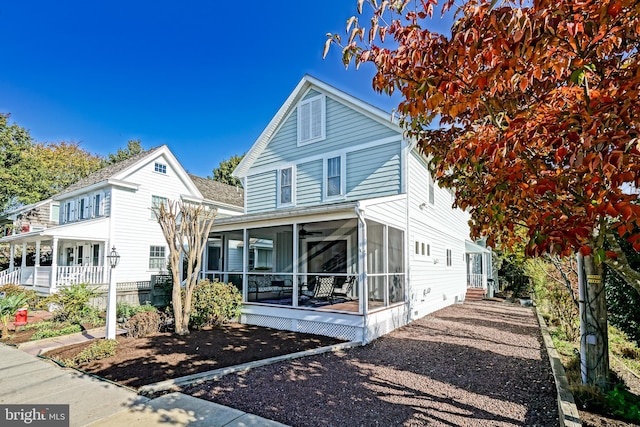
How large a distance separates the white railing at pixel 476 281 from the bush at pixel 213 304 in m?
15.5

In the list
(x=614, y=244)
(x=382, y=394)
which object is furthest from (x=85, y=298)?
(x=614, y=244)

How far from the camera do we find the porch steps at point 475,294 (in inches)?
766

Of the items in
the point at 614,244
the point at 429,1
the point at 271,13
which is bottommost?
the point at 614,244

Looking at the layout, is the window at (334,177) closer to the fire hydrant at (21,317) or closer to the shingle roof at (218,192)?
the fire hydrant at (21,317)

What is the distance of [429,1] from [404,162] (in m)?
8.15

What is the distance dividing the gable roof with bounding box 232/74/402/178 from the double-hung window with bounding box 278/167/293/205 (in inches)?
67.6

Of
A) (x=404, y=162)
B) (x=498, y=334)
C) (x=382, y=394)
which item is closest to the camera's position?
(x=382, y=394)

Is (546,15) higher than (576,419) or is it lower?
higher

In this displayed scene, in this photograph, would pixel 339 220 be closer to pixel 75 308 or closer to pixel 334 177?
pixel 334 177

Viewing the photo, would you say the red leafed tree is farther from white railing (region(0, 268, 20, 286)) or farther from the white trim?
white railing (region(0, 268, 20, 286))

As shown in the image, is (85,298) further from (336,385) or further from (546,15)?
(546,15)

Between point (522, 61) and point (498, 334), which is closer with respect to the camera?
point (522, 61)

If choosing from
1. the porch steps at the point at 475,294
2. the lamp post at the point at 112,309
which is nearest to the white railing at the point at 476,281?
the porch steps at the point at 475,294

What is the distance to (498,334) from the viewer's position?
9.86m
